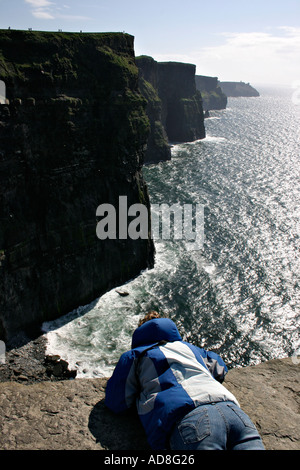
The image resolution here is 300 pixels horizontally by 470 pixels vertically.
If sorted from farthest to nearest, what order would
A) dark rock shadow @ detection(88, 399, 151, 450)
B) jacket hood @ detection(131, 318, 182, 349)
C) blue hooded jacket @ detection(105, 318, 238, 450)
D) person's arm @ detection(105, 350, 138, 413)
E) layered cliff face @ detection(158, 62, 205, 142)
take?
layered cliff face @ detection(158, 62, 205, 142) → jacket hood @ detection(131, 318, 182, 349) → person's arm @ detection(105, 350, 138, 413) → dark rock shadow @ detection(88, 399, 151, 450) → blue hooded jacket @ detection(105, 318, 238, 450)

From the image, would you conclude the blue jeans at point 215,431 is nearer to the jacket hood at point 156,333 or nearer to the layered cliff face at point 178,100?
the jacket hood at point 156,333

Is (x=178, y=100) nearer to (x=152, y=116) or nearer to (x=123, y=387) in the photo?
(x=152, y=116)

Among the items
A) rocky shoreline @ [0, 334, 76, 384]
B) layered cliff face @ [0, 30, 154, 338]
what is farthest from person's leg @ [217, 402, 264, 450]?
layered cliff face @ [0, 30, 154, 338]

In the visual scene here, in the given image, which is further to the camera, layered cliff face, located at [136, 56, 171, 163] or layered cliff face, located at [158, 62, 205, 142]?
layered cliff face, located at [158, 62, 205, 142]

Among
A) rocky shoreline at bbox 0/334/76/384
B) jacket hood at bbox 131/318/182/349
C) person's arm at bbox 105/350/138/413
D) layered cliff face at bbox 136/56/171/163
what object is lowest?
rocky shoreline at bbox 0/334/76/384

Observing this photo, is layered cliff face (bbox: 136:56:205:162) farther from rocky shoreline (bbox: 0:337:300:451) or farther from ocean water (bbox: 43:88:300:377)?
rocky shoreline (bbox: 0:337:300:451)

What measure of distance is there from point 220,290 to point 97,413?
30.7 meters

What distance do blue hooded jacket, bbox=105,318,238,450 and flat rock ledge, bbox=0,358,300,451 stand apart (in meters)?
0.55

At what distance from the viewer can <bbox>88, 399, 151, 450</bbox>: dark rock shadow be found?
691cm

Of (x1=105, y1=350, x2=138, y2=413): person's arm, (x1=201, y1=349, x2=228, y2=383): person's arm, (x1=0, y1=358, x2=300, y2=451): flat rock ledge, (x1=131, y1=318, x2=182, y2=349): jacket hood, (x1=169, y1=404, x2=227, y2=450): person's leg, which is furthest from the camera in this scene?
(x1=201, y1=349, x2=228, y2=383): person's arm

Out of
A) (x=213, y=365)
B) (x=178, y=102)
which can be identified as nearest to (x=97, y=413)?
(x=213, y=365)

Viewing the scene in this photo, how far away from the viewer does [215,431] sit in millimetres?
5871

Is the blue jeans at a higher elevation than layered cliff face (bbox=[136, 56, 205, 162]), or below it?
below

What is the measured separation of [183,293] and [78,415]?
29164mm
